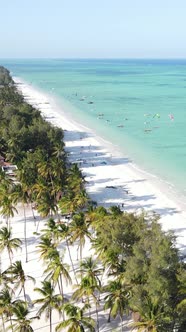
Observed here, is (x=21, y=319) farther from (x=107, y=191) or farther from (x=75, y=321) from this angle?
(x=107, y=191)

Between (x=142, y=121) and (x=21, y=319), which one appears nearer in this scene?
(x=21, y=319)

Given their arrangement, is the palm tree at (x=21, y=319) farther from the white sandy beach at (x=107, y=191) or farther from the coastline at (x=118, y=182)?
the coastline at (x=118, y=182)

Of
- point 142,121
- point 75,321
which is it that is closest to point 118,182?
point 75,321

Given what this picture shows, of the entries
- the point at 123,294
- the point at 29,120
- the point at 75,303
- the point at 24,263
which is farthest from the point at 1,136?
the point at 123,294

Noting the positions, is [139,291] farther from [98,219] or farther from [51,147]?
[51,147]

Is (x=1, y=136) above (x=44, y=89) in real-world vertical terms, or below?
below

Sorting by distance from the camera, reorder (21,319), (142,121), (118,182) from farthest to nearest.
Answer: (142,121) → (118,182) → (21,319)

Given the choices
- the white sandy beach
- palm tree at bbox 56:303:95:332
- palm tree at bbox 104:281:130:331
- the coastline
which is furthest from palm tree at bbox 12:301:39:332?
the coastline

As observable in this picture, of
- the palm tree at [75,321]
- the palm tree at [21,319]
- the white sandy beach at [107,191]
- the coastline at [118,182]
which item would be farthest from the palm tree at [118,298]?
the coastline at [118,182]
